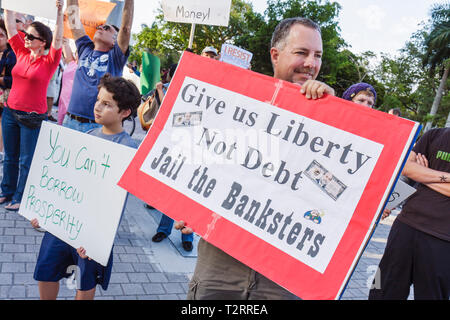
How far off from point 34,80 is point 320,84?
3.42 m

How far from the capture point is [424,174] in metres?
2.43

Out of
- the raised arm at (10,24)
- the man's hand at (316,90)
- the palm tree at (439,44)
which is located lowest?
the raised arm at (10,24)

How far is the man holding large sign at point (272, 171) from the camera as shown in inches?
50.2

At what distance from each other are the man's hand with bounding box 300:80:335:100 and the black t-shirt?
153cm

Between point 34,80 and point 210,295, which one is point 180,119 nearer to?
point 210,295

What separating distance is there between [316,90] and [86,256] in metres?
1.53

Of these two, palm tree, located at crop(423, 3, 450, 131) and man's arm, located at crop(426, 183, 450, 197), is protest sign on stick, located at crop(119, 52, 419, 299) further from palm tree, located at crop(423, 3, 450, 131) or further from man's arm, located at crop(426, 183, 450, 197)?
palm tree, located at crop(423, 3, 450, 131)

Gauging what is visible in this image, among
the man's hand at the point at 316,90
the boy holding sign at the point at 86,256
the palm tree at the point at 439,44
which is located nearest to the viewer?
the man's hand at the point at 316,90

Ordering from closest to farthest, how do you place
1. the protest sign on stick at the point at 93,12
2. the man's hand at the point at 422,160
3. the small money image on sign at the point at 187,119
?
the small money image on sign at the point at 187,119, the man's hand at the point at 422,160, the protest sign on stick at the point at 93,12

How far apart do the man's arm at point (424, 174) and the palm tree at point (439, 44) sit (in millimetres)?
31139

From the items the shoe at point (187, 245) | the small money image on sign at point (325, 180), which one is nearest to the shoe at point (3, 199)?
the shoe at point (187, 245)

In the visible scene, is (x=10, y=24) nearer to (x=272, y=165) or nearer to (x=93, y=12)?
(x=93, y=12)

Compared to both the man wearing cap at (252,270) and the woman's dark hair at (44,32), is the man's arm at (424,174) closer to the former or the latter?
the man wearing cap at (252,270)

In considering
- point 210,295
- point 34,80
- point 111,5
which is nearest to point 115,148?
point 210,295
